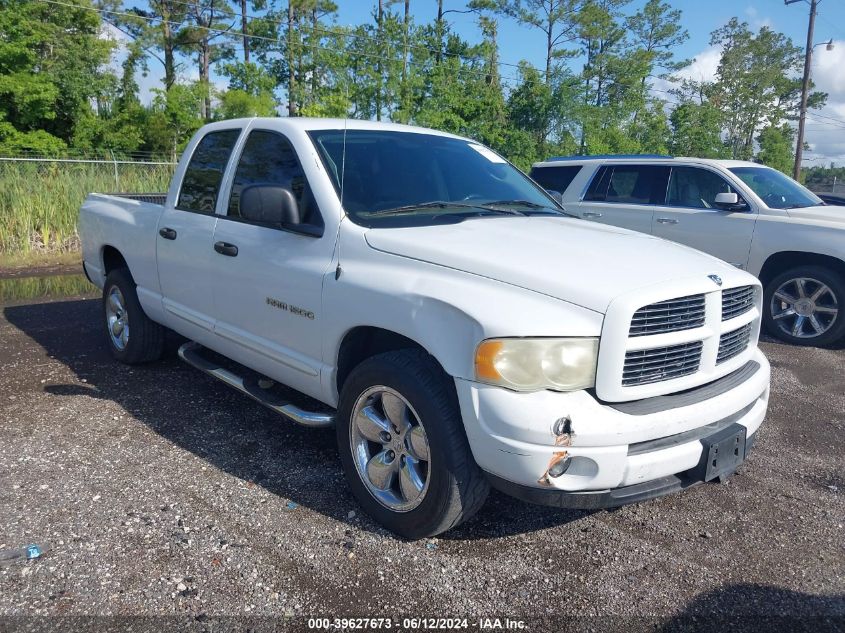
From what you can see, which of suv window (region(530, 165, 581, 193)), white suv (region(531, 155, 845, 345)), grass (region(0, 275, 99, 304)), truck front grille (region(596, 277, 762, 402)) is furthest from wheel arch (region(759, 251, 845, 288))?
grass (region(0, 275, 99, 304))

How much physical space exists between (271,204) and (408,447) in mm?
1380

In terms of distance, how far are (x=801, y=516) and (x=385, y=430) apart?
220cm

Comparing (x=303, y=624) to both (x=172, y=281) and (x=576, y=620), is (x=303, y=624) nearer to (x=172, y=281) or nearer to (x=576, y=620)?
(x=576, y=620)

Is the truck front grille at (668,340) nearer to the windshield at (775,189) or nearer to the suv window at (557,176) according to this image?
the windshield at (775,189)

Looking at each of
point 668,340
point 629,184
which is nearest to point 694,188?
point 629,184

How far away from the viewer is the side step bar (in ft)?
11.0

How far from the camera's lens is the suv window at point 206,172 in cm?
439

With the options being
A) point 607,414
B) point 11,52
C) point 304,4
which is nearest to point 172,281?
point 607,414

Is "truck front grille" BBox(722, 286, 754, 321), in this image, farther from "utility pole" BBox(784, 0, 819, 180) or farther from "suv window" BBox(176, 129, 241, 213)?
"utility pole" BBox(784, 0, 819, 180)

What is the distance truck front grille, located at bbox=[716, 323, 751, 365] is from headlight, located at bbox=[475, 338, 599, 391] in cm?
84

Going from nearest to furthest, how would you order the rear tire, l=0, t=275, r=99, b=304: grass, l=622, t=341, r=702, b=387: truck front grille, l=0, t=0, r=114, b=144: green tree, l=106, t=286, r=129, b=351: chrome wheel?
1. l=622, t=341, r=702, b=387: truck front grille
2. the rear tire
3. l=106, t=286, r=129, b=351: chrome wheel
4. l=0, t=275, r=99, b=304: grass
5. l=0, t=0, r=114, b=144: green tree

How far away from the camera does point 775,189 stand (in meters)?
7.56

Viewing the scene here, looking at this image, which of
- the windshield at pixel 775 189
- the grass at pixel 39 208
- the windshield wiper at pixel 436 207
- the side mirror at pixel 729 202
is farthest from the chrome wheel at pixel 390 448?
the grass at pixel 39 208

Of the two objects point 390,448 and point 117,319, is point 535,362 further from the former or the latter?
point 117,319
